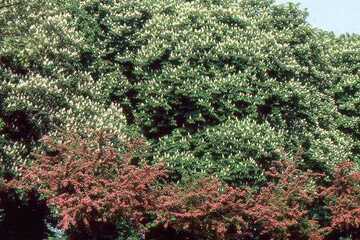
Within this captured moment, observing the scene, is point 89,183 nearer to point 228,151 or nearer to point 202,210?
point 202,210

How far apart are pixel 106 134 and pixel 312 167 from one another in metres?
9.75

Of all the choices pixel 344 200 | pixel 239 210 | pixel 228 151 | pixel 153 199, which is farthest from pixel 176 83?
pixel 344 200

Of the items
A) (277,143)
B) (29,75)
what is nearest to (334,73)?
(277,143)

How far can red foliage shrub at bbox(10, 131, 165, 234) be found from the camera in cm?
1772

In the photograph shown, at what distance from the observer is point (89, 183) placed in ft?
59.5

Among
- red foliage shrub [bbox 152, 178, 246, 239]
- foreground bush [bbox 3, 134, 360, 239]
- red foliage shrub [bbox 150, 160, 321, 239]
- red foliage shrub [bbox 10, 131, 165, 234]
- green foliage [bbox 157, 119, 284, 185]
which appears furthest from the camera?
green foliage [bbox 157, 119, 284, 185]

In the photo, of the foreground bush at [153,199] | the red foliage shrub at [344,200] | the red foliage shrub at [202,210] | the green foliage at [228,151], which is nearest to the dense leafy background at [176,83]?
the green foliage at [228,151]

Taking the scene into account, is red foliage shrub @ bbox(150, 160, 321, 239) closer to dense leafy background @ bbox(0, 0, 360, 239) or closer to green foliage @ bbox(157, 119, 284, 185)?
green foliage @ bbox(157, 119, 284, 185)

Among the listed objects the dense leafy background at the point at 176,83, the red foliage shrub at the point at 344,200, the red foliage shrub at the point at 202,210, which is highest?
the dense leafy background at the point at 176,83

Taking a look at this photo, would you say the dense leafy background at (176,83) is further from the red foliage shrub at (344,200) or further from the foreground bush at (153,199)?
the red foliage shrub at (344,200)

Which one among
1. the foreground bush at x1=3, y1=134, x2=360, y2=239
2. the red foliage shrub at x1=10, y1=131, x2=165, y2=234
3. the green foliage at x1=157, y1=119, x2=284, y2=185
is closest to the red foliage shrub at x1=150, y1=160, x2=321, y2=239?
the foreground bush at x1=3, y1=134, x2=360, y2=239

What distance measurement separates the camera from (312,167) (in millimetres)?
25594

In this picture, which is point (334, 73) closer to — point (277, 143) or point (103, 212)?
point (277, 143)

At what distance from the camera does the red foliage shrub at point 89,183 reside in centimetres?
1772
